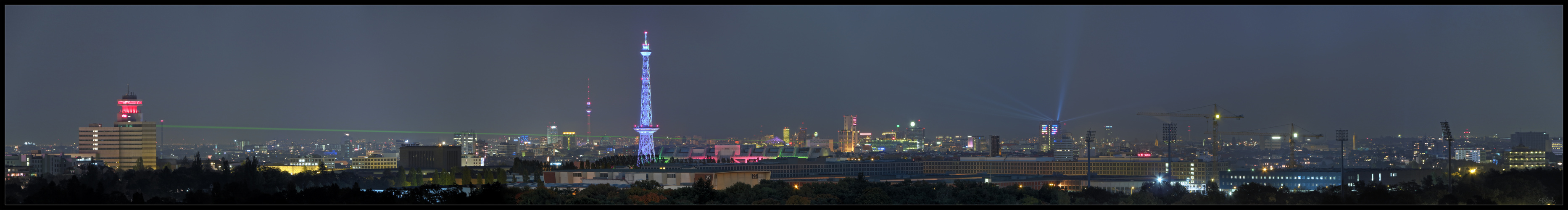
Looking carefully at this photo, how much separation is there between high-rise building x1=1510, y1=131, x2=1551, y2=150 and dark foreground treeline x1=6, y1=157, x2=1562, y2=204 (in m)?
19.0

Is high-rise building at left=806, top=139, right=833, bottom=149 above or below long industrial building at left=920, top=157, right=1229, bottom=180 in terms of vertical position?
above

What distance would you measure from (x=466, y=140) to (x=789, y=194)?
73.8 m

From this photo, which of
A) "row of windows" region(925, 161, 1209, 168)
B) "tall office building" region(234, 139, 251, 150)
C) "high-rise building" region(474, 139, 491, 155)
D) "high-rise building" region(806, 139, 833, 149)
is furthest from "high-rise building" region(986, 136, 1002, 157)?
"tall office building" region(234, 139, 251, 150)

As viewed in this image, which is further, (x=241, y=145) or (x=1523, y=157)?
(x=241, y=145)

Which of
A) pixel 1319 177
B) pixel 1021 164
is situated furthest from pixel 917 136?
pixel 1319 177

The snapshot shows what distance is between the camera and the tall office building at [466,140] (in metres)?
82.7

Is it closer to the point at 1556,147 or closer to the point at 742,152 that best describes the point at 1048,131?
the point at 742,152

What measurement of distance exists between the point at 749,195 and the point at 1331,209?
418 inches

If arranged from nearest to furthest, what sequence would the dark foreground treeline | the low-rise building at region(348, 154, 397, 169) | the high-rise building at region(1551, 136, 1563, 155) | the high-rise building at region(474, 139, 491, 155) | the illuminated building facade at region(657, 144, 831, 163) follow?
1. the dark foreground treeline
2. the high-rise building at region(1551, 136, 1563, 155)
3. the low-rise building at region(348, 154, 397, 169)
4. the illuminated building facade at region(657, 144, 831, 163)
5. the high-rise building at region(474, 139, 491, 155)

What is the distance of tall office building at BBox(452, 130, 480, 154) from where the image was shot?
271 ft

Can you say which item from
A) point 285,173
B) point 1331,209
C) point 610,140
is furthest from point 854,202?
point 610,140

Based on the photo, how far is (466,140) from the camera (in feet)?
288

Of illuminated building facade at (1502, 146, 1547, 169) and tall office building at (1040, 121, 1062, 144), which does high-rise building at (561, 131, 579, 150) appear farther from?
illuminated building facade at (1502, 146, 1547, 169)

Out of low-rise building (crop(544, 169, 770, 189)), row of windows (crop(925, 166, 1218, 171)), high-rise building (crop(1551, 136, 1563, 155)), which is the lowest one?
row of windows (crop(925, 166, 1218, 171))
